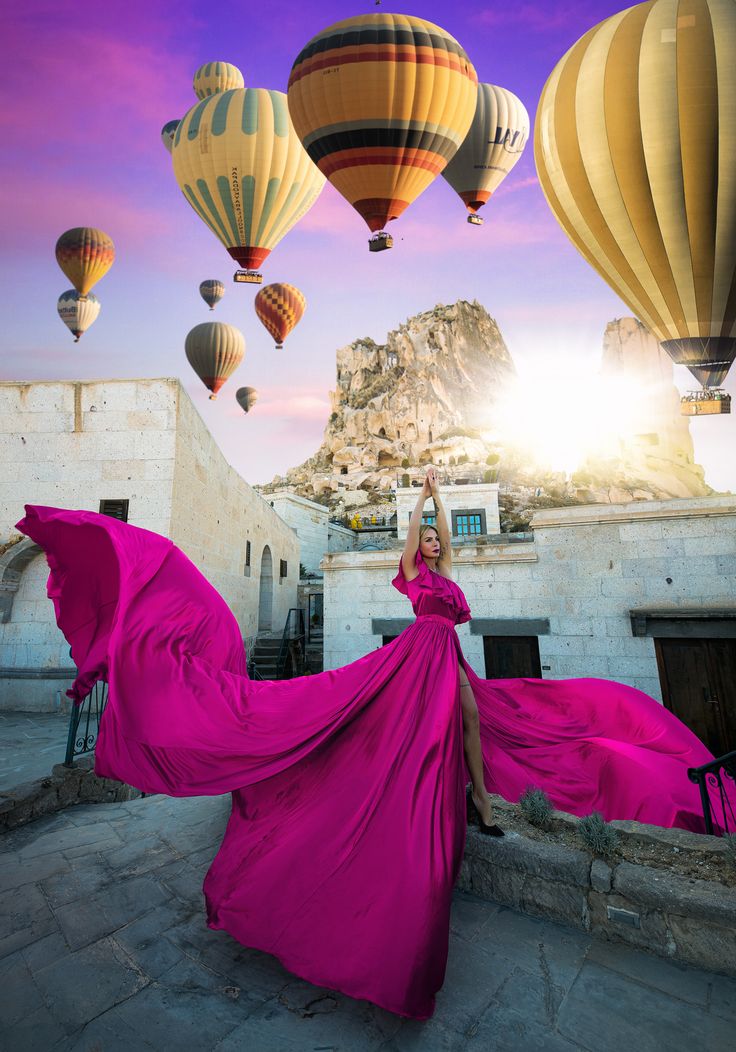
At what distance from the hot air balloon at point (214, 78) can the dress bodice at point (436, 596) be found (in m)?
26.8

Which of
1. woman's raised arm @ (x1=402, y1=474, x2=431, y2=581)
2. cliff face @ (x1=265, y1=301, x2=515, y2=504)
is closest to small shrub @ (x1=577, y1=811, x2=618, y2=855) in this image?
woman's raised arm @ (x1=402, y1=474, x2=431, y2=581)

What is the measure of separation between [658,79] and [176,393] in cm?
1065

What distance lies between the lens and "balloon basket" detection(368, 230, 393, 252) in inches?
421

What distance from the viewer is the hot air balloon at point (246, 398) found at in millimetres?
44219

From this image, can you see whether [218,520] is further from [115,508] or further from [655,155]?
[655,155]

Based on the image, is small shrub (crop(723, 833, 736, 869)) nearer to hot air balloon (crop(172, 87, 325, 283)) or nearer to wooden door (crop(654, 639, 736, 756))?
wooden door (crop(654, 639, 736, 756))

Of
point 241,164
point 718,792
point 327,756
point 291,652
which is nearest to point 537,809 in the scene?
point 327,756

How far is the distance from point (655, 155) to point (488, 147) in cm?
633

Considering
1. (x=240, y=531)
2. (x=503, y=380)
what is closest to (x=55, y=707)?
(x=240, y=531)

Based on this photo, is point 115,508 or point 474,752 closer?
point 474,752

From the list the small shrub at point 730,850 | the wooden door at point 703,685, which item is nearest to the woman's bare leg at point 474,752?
the small shrub at point 730,850

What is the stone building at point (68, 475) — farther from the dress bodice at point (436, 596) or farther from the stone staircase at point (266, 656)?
the dress bodice at point (436, 596)

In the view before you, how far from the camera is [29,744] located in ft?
22.8

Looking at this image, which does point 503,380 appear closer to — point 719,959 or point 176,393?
point 176,393
